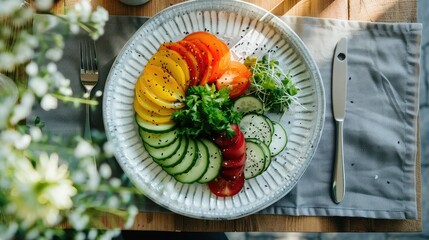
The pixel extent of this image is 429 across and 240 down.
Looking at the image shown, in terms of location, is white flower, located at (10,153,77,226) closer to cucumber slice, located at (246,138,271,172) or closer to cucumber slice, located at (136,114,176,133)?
cucumber slice, located at (136,114,176,133)

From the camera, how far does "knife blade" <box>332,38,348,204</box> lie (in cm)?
140

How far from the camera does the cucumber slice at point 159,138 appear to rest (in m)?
1.30

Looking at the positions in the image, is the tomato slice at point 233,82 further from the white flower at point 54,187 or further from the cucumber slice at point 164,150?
the white flower at point 54,187

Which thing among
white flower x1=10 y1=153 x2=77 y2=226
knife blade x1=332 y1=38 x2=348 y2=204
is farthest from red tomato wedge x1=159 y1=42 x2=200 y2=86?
white flower x1=10 y1=153 x2=77 y2=226

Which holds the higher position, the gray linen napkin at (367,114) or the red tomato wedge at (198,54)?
the red tomato wedge at (198,54)

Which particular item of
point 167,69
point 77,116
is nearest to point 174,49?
point 167,69

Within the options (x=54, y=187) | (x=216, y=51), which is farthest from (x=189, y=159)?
(x=54, y=187)

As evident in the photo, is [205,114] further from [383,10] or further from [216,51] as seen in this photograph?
[383,10]

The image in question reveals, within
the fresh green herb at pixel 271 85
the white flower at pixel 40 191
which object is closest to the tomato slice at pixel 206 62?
the fresh green herb at pixel 271 85

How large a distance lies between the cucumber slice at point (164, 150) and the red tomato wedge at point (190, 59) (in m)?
0.14

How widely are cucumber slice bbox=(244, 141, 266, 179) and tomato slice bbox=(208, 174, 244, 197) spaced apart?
2cm

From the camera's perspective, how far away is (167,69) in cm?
131

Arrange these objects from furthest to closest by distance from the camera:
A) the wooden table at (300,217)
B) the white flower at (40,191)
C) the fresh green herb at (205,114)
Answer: the wooden table at (300,217) < the fresh green herb at (205,114) < the white flower at (40,191)

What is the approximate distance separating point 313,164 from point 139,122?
1.44 ft
